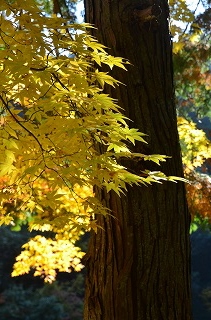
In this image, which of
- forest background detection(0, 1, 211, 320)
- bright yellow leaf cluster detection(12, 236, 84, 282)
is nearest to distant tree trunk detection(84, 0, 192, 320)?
forest background detection(0, 1, 211, 320)

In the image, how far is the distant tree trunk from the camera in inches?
72.1

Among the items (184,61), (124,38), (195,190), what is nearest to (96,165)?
(124,38)

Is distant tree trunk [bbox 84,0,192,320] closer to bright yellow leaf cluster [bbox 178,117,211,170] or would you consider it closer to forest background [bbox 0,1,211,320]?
forest background [bbox 0,1,211,320]

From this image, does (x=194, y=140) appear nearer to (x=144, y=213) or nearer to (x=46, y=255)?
(x=46, y=255)

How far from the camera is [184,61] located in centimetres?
507

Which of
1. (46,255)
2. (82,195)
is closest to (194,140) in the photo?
(82,195)

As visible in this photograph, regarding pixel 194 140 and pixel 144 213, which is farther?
pixel 194 140

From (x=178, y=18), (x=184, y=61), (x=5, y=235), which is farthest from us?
(x=5, y=235)

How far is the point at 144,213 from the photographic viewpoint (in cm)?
187

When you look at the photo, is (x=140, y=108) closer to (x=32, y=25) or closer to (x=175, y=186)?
(x=175, y=186)

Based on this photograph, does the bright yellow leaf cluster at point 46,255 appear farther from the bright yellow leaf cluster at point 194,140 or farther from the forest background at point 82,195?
the bright yellow leaf cluster at point 194,140

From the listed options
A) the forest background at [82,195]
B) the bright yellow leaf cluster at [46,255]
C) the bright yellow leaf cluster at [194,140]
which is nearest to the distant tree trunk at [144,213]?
the forest background at [82,195]

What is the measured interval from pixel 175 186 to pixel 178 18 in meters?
2.20

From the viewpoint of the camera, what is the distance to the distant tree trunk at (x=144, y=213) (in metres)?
1.83
